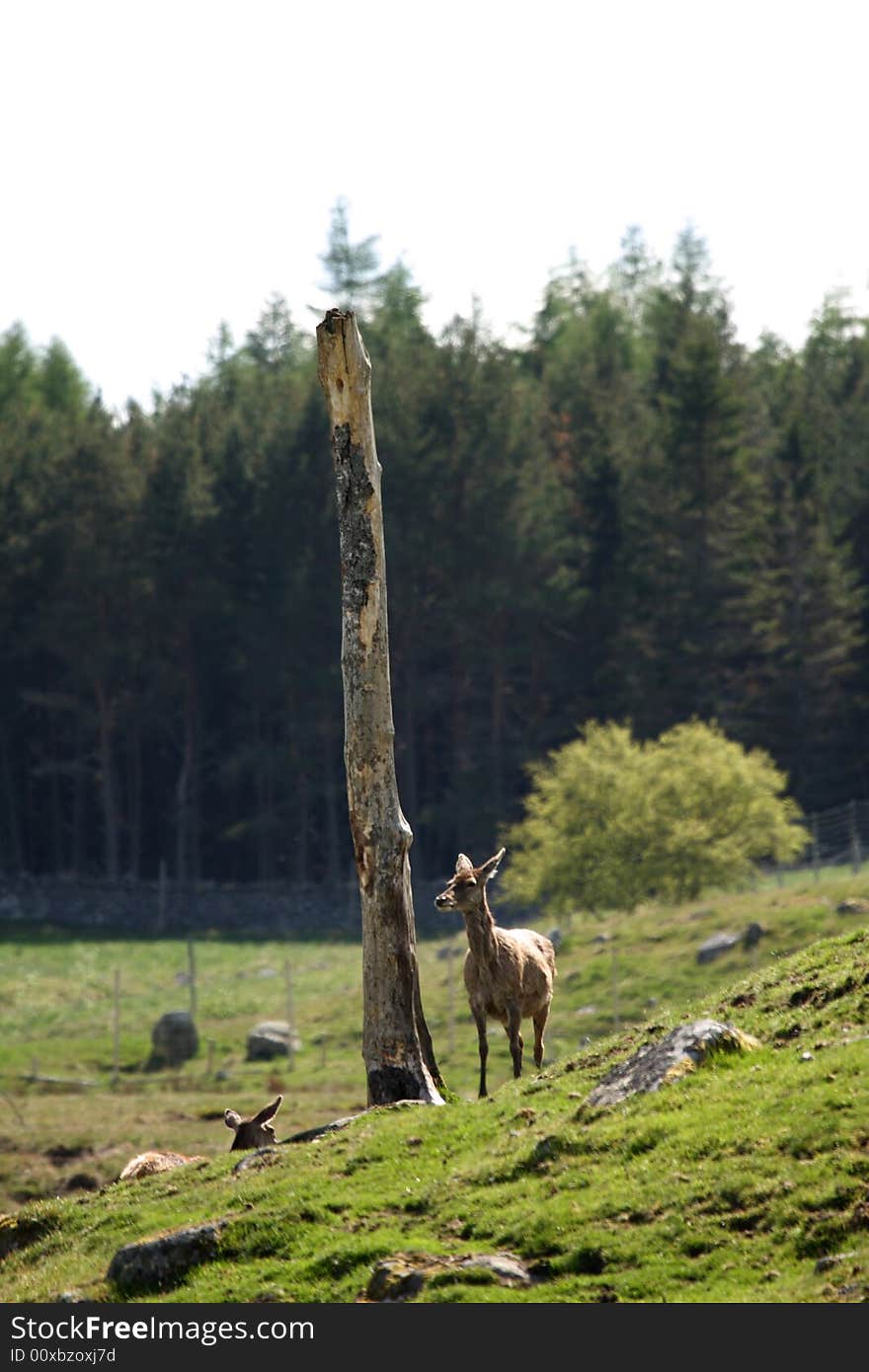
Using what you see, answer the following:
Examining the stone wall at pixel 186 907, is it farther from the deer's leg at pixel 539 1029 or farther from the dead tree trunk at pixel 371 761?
the dead tree trunk at pixel 371 761

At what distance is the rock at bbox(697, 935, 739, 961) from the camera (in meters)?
41.4

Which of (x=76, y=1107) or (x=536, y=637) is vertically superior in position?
(x=536, y=637)

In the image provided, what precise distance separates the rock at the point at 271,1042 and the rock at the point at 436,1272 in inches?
1170

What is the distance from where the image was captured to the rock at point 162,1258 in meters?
13.8

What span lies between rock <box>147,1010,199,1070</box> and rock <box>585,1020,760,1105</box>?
93.0 ft

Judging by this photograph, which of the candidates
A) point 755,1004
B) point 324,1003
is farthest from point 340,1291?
point 324,1003

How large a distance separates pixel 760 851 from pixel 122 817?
36.8m

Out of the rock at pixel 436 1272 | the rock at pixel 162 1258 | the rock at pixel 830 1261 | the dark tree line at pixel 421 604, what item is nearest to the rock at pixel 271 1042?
the rock at pixel 162 1258

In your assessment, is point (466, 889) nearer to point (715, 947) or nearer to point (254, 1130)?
point (254, 1130)

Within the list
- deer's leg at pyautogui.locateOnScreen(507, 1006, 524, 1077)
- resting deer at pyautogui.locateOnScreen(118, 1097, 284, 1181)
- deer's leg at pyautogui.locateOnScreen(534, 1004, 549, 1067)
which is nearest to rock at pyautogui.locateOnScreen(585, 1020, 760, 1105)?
deer's leg at pyautogui.locateOnScreen(507, 1006, 524, 1077)

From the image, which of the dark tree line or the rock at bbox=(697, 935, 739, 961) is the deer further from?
the dark tree line

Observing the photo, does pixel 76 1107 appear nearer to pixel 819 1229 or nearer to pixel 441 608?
pixel 819 1229

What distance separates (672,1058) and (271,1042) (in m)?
28.1

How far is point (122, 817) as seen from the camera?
278ft
